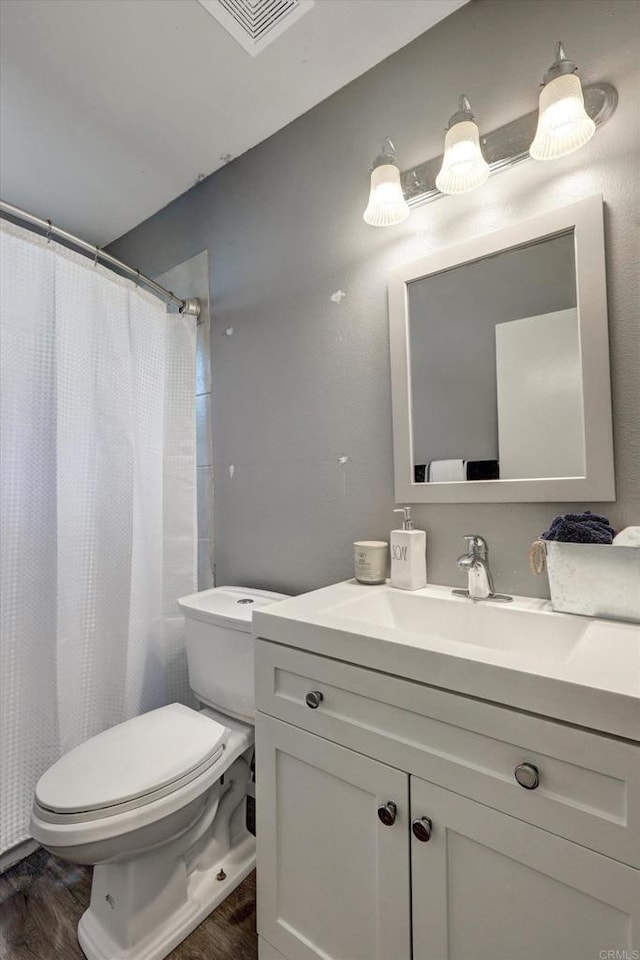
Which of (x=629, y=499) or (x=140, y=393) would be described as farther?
(x=140, y=393)

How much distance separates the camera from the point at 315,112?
1425mm

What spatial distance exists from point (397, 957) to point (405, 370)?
1.21 metres

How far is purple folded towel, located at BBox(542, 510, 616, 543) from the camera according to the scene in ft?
2.83

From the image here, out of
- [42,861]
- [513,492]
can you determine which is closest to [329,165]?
[513,492]

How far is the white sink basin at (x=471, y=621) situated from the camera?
2.85 ft

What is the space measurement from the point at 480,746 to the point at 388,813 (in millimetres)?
222

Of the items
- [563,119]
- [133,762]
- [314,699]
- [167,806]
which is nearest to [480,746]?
[314,699]

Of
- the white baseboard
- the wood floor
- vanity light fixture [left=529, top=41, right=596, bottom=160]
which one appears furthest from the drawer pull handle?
the white baseboard

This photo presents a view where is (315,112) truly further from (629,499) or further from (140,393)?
(629,499)

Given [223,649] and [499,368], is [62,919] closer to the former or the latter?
[223,649]

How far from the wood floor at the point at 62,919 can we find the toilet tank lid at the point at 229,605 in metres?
0.74

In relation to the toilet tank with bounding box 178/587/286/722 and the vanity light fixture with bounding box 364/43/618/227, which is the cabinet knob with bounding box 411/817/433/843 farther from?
the vanity light fixture with bounding box 364/43/618/227

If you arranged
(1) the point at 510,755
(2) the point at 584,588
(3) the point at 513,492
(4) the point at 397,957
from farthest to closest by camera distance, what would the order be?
(3) the point at 513,492 → (2) the point at 584,588 → (4) the point at 397,957 → (1) the point at 510,755

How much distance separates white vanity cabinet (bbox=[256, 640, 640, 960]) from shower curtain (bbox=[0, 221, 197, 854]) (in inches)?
29.8
